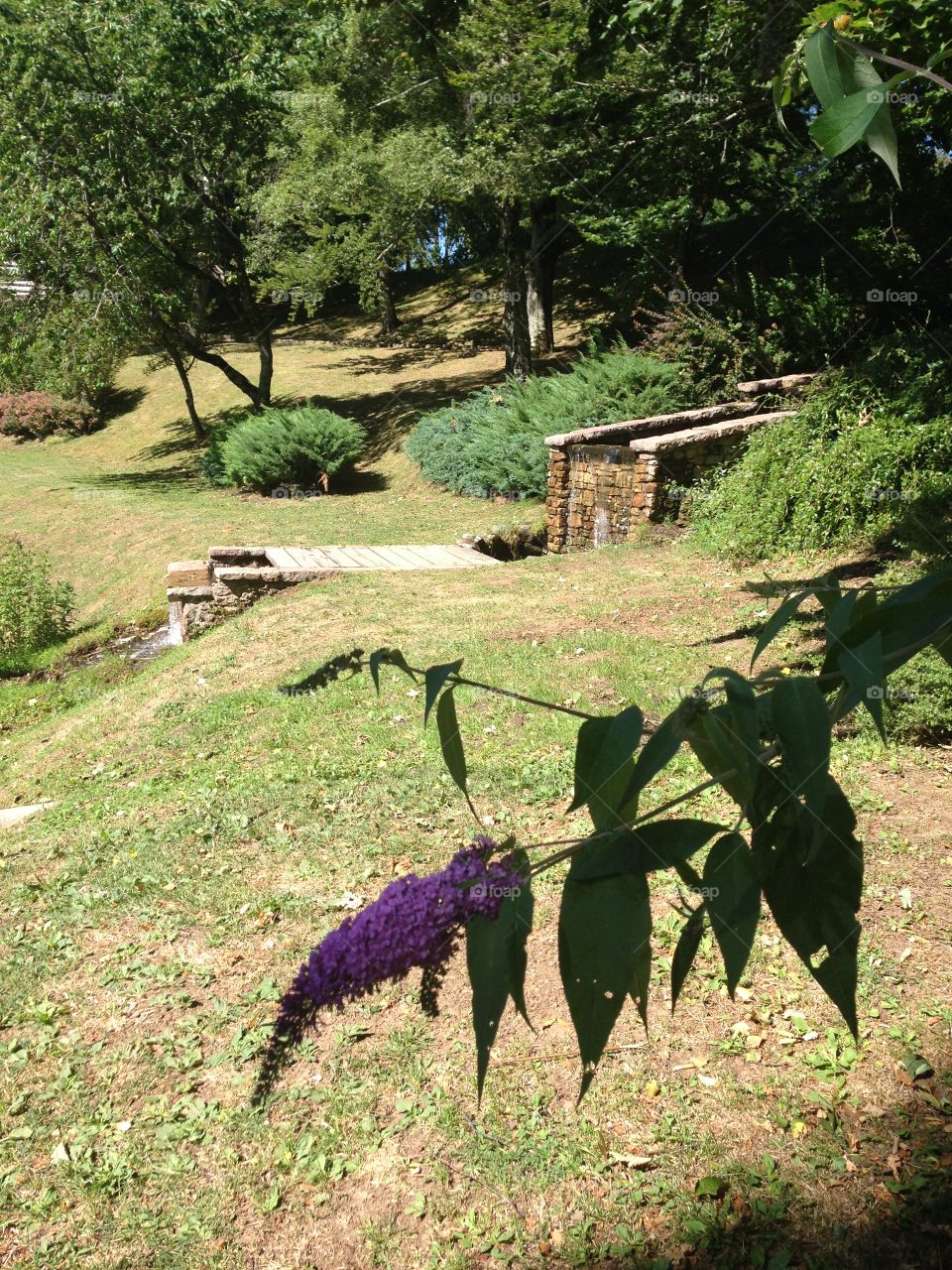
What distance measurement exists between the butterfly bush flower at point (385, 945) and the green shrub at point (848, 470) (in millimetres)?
6501

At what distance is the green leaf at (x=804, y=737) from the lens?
86cm

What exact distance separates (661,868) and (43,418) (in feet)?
96.5

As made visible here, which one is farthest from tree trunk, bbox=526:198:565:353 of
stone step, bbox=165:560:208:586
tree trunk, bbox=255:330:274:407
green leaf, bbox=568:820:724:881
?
green leaf, bbox=568:820:724:881

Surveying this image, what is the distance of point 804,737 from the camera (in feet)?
2.86

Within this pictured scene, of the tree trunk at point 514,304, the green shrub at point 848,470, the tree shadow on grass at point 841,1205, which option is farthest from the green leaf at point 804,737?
the tree trunk at point 514,304

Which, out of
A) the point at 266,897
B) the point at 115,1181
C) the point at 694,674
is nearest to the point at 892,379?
the point at 694,674

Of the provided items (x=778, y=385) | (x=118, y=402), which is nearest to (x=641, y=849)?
Answer: (x=778, y=385)

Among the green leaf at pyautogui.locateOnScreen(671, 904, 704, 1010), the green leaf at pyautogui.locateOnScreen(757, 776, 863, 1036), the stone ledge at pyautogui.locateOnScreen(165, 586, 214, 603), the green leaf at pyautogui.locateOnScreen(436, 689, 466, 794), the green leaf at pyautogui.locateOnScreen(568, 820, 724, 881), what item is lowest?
the stone ledge at pyautogui.locateOnScreen(165, 586, 214, 603)

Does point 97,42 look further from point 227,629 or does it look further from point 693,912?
point 693,912

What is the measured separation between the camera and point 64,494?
1877cm

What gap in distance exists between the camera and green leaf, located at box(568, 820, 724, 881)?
84 cm

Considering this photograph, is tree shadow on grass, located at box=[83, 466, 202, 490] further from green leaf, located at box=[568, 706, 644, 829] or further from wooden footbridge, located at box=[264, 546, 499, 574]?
green leaf, located at box=[568, 706, 644, 829]

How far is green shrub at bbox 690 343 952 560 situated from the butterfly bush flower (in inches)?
256

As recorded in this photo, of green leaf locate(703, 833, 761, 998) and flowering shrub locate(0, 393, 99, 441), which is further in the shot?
flowering shrub locate(0, 393, 99, 441)
